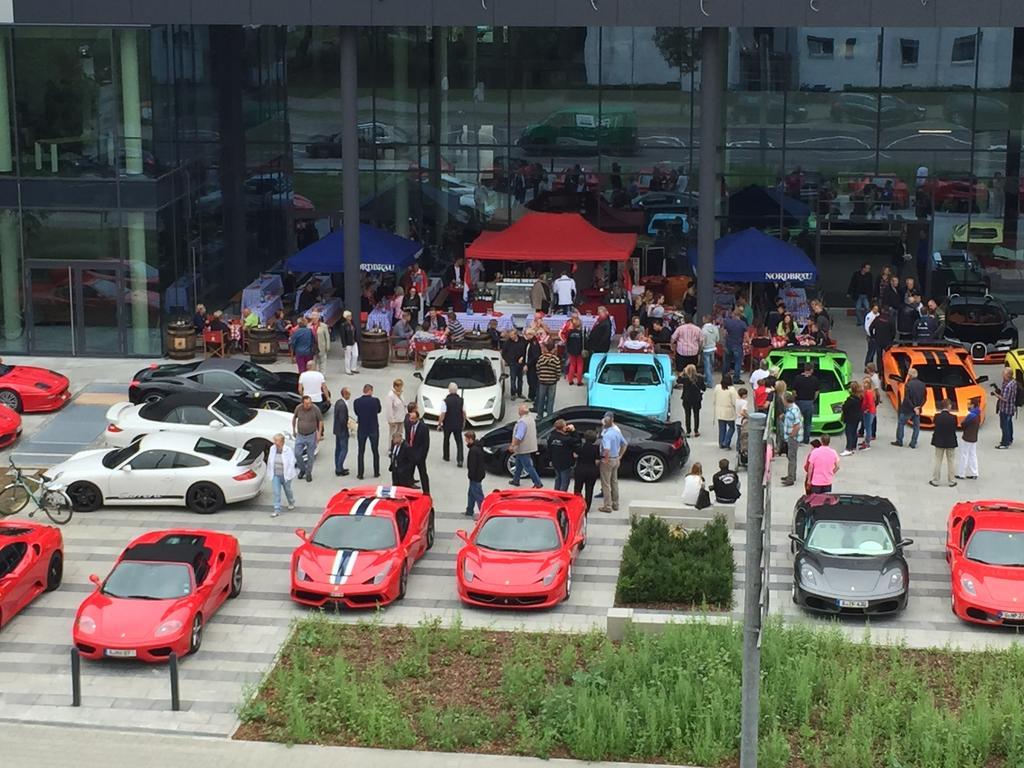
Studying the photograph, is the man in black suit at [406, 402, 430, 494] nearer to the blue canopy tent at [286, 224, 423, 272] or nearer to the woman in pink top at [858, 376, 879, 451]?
the woman in pink top at [858, 376, 879, 451]

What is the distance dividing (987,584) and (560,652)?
19.3 ft

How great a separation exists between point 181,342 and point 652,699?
746 inches

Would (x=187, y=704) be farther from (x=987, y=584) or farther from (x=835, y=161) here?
(x=835, y=161)

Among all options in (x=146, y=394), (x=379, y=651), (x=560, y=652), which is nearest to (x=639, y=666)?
(x=560, y=652)

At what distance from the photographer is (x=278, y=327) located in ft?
128

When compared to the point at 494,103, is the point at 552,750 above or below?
below

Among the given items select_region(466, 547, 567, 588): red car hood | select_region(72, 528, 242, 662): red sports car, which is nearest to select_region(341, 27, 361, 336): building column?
select_region(466, 547, 567, 588): red car hood

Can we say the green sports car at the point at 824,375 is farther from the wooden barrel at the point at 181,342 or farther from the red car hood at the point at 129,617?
the red car hood at the point at 129,617

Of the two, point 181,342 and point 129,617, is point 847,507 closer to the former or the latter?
point 129,617

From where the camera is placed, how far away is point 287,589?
2653 centimetres

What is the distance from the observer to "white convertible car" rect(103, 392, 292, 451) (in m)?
31.6

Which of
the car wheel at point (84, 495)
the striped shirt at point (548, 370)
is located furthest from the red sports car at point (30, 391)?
the striped shirt at point (548, 370)

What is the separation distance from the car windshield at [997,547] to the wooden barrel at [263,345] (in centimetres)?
1704

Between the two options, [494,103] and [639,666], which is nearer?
[639,666]
